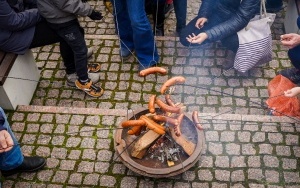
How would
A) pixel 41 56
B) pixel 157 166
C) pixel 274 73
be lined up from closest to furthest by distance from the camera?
pixel 157 166 → pixel 274 73 → pixel 41 56

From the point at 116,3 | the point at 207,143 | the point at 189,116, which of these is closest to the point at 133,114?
the point at 189,116

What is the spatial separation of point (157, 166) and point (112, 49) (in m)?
2.84

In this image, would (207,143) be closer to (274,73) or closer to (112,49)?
(274,73)

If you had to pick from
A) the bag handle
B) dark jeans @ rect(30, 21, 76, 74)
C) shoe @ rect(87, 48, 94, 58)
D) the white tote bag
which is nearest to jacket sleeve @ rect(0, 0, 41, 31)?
dark jeans @ rect(30, 21, 76, 74)

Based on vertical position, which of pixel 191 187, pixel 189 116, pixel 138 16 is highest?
pixel 138 16

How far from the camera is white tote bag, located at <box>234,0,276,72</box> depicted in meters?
5.73

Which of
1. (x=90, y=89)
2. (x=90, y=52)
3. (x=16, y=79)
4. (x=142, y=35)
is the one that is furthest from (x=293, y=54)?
(x=16, y=79)

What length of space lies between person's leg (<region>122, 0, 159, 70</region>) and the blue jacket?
55.0 inches

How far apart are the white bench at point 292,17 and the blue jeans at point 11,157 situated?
4.87m

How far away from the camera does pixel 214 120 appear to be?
5484 millimetres

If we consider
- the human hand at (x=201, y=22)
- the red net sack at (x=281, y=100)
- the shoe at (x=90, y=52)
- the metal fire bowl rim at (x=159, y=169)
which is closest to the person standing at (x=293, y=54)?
the red net sack at (x=281, y=100)

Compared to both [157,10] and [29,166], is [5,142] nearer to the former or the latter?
[29,166]

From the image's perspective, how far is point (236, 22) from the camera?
577cm

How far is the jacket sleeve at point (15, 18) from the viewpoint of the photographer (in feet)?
16.7
